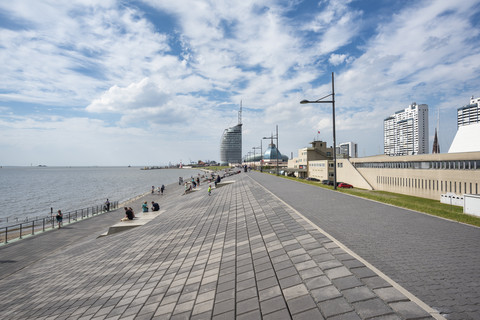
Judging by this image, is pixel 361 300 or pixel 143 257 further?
pixel 143 257

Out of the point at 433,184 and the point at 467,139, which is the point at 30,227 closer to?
the point at 433,184

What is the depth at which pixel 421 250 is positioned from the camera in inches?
194

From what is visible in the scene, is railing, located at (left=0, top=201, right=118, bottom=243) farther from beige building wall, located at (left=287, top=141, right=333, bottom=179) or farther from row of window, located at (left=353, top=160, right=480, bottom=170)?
beige building wall, located at (left=287, top=141, right=333, bottom=179)

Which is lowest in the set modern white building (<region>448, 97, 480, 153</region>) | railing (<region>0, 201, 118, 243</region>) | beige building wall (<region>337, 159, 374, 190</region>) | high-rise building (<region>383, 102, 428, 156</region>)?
railing (<region>0, 201, 118, 243</region>)

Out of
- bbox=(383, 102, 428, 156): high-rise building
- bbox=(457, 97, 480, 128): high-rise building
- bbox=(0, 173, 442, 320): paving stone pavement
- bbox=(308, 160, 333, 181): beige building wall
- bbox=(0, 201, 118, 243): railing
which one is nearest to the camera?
bbox=(0, 173, 442, 320): paving stone pavement

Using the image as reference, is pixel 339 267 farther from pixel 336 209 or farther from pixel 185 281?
pixel 336 209

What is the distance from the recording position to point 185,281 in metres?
4.94

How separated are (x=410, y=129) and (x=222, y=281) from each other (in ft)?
684

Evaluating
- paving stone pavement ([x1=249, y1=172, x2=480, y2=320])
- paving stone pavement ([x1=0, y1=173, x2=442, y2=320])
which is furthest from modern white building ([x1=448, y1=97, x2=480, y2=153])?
paving stone pavement ([x1=0, y1=173, x2=442, y2=320])

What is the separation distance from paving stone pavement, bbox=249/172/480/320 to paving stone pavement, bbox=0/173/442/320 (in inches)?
21.2

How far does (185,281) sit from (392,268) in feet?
12.6

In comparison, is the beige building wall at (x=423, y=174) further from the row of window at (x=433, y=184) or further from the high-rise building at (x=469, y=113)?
the high-rise building at (x=469, y=113)

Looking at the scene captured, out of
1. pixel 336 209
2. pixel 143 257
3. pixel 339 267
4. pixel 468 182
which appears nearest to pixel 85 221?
pixel 143 257

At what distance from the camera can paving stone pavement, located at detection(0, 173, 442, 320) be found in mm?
3092
